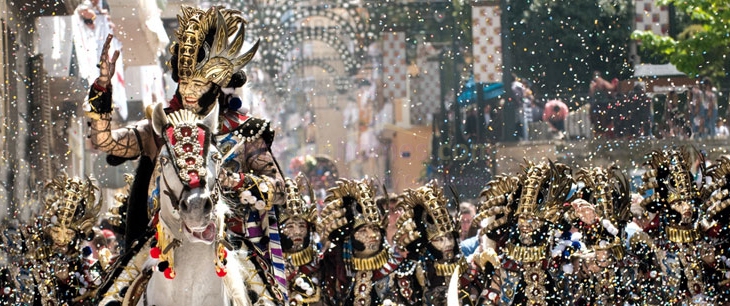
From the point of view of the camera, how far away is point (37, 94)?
17.3 metres

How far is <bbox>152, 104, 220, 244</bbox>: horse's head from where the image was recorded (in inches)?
320

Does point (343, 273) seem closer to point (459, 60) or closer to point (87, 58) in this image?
→ point (87, 58)

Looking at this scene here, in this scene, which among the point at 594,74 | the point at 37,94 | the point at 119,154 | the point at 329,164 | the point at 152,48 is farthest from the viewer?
the point at 329,164

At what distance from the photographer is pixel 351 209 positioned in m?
13.6

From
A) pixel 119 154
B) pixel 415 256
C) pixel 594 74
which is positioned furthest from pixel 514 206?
pixel 594 74

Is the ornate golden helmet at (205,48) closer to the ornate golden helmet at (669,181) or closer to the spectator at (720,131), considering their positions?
the ornate golden helmet at (669,181)

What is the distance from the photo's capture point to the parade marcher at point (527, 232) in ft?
42.6

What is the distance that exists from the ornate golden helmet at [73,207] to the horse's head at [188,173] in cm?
398

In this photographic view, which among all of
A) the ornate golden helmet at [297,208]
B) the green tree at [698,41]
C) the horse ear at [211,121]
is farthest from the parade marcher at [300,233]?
the green tree at [698,41]

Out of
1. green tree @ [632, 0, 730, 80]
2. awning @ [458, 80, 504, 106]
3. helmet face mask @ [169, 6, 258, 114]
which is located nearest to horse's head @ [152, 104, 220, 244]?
helmet face mask @ [169, 6, 258, 114]

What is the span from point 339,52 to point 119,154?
23485 mm

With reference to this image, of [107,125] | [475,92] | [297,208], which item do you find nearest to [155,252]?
[107,125]

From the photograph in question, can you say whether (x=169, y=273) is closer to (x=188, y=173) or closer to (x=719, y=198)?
(x=188, y=173)

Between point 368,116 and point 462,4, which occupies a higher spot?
point 462,4
